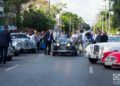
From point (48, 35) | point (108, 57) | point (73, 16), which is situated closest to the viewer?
point (108, 57)

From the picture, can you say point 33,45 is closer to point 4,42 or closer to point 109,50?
point 4,42

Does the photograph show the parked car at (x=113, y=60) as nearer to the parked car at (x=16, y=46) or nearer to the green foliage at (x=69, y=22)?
the parked car at (x=16, y=46)

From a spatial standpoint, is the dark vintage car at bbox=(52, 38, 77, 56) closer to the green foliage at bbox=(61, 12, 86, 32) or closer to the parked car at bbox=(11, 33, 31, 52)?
the parked car at bbox=(11, 33, 31, 52)

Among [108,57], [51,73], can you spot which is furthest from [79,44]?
[51,73]

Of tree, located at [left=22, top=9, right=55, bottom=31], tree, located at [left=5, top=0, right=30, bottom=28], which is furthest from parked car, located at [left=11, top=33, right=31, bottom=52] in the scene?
tree, located at [left=22, top=9, right=55, bottom=31]

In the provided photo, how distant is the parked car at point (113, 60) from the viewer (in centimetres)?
2038

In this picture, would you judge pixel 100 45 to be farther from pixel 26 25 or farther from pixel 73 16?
pixel 73 16

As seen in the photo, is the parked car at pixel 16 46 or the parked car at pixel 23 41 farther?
the parked car at pixel 23 41

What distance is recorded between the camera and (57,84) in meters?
14.8

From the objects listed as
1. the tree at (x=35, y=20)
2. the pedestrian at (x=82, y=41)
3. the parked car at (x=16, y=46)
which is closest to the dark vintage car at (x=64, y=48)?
the parked car at (x=16, y=46)

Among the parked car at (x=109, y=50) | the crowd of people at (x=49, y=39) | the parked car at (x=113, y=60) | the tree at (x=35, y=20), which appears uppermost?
the tree at (x=35, y=20)

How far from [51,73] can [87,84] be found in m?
3.90

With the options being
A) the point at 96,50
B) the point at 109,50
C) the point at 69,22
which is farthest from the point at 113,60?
the point at 69,22

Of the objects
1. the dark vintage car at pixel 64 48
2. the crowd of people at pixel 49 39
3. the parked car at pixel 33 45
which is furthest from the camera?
the parked car at pixel 33 45
